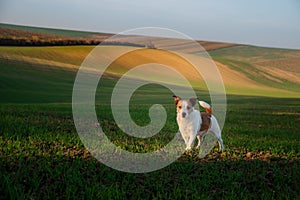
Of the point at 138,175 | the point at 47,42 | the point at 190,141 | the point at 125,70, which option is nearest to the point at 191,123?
the point at 190,141

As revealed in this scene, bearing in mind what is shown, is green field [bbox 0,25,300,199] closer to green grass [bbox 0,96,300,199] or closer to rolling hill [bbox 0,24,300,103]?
green grass [bbox 0,96,300,199]

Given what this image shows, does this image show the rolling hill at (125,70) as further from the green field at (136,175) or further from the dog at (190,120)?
the dog at (190,120)

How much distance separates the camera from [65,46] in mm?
49312

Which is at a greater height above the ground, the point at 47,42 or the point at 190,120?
the point at 190,120

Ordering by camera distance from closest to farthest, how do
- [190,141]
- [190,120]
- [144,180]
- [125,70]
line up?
[144,180], [190,120], [190,141], [125,70]

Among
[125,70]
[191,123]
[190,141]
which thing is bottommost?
[125,70]

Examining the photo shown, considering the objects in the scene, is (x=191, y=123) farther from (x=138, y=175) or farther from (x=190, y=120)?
(x=138, y=175)

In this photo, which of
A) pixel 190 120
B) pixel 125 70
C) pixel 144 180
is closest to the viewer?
pixel 144 180

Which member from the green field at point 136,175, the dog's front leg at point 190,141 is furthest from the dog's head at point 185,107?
the green field at point 136,175

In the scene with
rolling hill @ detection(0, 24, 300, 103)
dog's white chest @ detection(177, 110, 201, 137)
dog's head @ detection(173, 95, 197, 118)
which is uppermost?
dog's head @ detection(173, 95, 197, 118)

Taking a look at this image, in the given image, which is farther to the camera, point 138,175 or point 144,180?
point 138,175

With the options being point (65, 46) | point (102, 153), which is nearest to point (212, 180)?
point (102, 153)

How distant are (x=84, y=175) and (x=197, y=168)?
6.84ft

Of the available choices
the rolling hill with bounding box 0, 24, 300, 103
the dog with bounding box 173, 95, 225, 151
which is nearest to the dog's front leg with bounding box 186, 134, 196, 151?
the dog with bounding box 173, 95, 225, 151
